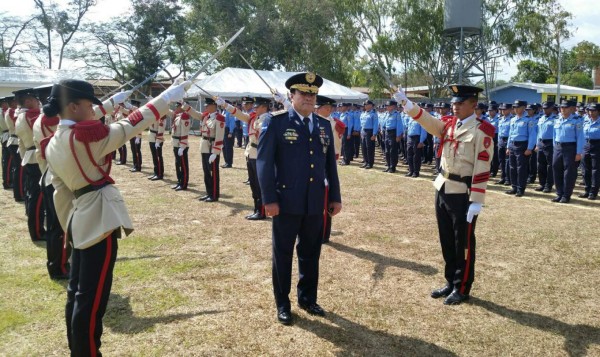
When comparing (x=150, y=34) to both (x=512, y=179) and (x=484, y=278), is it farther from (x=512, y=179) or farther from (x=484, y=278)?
(x=484, y=278)

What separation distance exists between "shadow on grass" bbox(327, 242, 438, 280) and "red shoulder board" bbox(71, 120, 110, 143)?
338 centimetres

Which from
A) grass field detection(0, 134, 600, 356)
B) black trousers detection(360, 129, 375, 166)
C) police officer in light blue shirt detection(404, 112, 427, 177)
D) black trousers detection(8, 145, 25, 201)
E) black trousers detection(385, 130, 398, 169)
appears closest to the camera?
grass field detection(0, 134, 600, 356)

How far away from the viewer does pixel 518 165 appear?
10.4 m

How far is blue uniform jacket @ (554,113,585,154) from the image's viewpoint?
9.29m

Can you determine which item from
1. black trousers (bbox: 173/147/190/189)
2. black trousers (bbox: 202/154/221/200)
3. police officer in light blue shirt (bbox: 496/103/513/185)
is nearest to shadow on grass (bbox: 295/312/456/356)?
black trousers (bbox: 202/154/221/200)

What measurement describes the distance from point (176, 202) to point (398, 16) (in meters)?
25.7

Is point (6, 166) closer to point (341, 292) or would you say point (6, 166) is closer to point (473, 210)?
point (341, 292)

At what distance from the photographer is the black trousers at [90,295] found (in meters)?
2.95

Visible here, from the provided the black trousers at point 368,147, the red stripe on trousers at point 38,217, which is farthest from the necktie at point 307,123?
the black trousers at point 368,147

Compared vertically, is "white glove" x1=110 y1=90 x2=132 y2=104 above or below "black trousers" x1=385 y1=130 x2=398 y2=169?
above

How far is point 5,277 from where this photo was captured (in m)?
5.12

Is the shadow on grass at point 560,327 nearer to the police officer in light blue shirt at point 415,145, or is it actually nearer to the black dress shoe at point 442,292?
the black dress shoe at point 442,292

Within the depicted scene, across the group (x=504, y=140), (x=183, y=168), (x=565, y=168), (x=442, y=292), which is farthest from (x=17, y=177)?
(x=504, y=140)

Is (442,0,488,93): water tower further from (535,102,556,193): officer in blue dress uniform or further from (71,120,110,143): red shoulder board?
(71,120,110,143): red shoulder board
